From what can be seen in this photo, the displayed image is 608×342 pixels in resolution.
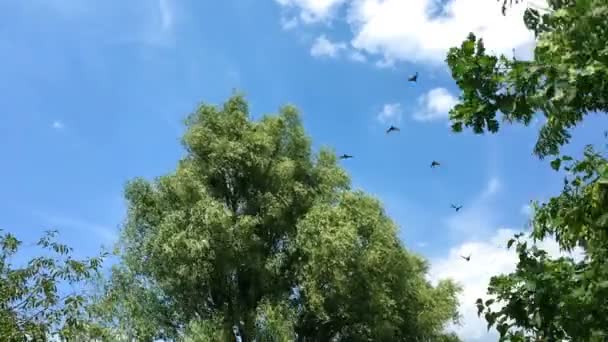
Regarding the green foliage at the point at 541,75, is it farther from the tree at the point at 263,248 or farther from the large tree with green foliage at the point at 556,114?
the tree at the point at 263,248

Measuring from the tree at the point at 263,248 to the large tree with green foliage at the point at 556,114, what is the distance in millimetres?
16209

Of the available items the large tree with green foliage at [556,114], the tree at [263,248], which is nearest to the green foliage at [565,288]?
the large tree with green foliage at [556,114]

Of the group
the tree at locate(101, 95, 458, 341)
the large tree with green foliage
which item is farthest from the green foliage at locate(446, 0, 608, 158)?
the tree at locate(101, 95, 458, 341)

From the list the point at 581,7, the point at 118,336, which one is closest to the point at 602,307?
the point at 581,7

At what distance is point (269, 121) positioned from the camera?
23.2 m

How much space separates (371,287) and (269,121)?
667cm

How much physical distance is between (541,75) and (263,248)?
18.9m

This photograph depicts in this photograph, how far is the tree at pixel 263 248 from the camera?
66.6 ft

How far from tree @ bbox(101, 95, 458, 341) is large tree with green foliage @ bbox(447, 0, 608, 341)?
16209 mm

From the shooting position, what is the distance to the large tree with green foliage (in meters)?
3.12

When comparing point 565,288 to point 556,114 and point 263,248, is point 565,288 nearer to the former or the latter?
point 556,114

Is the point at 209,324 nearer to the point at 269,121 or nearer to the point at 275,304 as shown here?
the point at 275,304

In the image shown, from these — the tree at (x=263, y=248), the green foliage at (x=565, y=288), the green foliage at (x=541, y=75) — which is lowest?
the green foliage at (x=565, y=288)

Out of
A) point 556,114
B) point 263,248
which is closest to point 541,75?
point 556,114
